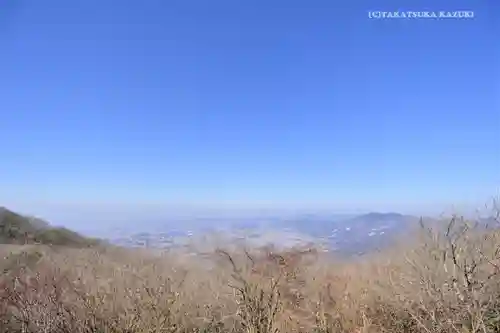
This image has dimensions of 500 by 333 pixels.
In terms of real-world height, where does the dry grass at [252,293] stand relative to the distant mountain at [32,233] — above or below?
below

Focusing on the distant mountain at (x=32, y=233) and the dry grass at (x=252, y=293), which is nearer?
the dry grass at (x=252, y=293)

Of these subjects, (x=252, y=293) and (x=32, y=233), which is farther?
(x=32, y=233)

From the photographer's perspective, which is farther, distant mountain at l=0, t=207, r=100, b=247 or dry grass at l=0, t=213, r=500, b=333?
distant mountain at l=0, t=207, r=100, b=247

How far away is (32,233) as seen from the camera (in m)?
18.8

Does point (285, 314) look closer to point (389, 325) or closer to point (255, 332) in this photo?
point (255, 332)

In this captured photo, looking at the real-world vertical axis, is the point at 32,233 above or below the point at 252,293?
above

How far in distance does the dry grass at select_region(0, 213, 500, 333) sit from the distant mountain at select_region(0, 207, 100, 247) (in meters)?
5.63

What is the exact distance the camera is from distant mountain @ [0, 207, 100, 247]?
16.8 meters

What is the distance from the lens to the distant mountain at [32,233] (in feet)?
55.3

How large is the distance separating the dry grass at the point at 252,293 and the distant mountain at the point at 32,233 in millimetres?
5631

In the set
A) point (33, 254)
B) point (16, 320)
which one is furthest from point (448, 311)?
point (33, 254)

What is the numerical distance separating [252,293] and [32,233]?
45.0 ft

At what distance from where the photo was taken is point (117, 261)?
405 inches

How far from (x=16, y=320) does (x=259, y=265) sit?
410 cm
